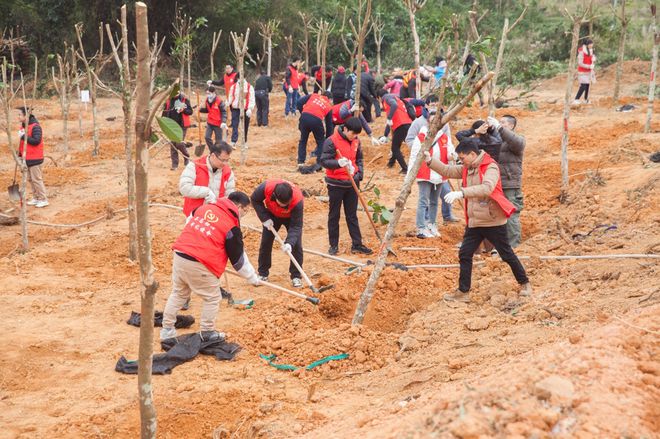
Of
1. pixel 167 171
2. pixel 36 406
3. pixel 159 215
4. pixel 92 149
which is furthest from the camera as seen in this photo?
pixel 92 149

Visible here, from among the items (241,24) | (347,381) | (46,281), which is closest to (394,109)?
(46,281)

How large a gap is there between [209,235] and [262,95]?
12668 mm

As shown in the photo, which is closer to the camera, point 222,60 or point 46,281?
point 46,281

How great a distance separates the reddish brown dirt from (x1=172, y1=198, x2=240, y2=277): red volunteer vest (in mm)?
857

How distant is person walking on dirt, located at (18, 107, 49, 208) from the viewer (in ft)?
33.3

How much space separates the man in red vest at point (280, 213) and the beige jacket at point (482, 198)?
182cm

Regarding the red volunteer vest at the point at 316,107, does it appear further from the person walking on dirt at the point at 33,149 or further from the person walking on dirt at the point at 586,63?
the person walking on dirt at the point at 586,63

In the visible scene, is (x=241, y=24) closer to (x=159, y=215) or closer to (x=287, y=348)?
(x=159, y=215)

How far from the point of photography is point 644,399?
3.22 m

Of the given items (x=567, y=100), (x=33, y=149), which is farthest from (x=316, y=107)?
(x=33, y=149)

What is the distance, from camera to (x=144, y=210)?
3.24 metres

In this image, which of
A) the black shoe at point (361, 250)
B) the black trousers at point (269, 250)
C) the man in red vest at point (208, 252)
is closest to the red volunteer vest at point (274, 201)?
the black trousers at point (269, 250)

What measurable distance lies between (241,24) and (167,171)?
1298 cm

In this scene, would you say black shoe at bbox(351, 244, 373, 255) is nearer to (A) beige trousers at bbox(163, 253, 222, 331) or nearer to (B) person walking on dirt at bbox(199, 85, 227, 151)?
(A) beige trousers at bbox(163, 253, 222, 331)
